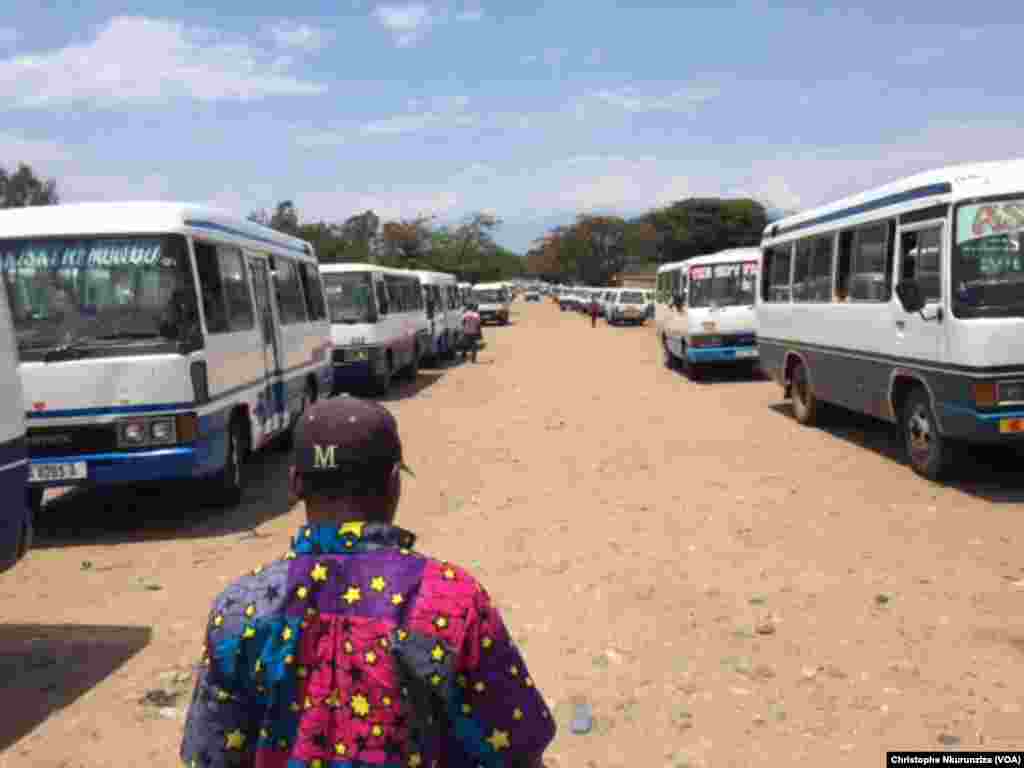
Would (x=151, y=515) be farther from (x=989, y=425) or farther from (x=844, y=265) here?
(x=844, y=265)

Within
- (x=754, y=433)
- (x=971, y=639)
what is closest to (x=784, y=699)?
(x=971, y=639)

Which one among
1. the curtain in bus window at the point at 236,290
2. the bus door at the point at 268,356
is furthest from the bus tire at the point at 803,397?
the curtain in bus window at the point at 236,290

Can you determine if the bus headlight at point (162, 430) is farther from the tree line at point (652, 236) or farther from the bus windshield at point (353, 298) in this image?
the tree line at point (652, 236)

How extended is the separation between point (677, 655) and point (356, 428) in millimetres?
3501

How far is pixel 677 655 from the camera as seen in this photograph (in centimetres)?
484

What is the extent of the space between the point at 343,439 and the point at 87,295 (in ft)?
20.9

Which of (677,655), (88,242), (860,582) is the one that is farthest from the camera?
(88,242)

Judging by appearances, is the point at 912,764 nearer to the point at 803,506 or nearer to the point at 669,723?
the point at 669,723

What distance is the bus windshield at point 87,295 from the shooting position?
731 centimetres

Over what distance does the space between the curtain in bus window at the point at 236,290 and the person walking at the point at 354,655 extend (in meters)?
7.20

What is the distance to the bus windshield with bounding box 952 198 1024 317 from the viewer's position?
759 centimetres

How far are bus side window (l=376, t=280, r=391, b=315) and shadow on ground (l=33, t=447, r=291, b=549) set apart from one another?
26.9ft

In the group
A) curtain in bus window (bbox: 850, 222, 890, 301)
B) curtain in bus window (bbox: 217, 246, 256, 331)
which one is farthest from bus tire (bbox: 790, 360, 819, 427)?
curtain in bus window (bbox: 217, 246, 256, 331)

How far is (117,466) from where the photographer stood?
7.28 m
